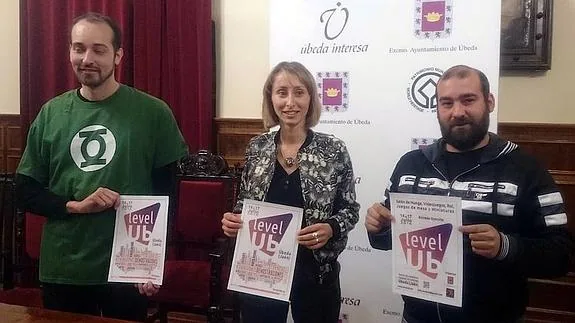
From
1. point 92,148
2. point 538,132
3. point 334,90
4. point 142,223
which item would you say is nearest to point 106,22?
point 92,148

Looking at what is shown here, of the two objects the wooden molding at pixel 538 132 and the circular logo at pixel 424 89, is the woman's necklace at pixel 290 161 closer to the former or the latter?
the circular logo at pixel 424 89

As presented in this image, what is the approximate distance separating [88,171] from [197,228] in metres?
1.35

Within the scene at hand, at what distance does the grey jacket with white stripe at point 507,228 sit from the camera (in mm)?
1733

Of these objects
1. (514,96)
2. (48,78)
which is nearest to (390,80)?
(514,96)

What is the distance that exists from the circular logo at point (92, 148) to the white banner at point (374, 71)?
4.73 feet

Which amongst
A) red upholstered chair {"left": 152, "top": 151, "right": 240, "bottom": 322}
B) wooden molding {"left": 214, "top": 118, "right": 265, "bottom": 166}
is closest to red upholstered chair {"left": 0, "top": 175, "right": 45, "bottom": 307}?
red upholstered chair {"left": 152, "top": 151, "right": 240, "bottom": 322}

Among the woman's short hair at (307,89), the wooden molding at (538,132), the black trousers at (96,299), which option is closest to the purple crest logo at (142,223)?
the black trousers at (96,299)

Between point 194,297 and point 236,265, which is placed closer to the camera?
point 236,265

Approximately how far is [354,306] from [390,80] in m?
1.17

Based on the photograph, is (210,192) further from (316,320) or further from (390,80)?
(316,320)

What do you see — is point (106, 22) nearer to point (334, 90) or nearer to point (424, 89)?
point (334, 90)

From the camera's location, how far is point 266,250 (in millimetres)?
2074

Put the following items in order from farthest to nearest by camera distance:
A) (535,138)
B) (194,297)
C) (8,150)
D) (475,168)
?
(8,150)
(535,138)
(194,297)
(475,168)

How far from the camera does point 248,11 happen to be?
3928mm
